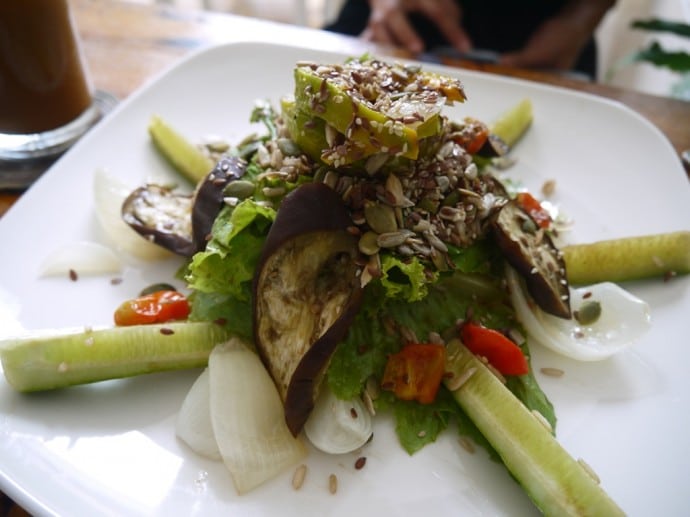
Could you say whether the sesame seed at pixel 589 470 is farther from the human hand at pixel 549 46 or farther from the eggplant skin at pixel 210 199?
the human hand at pixel 549 46

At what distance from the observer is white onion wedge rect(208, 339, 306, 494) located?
1703mm

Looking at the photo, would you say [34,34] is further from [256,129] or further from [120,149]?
[256,129]

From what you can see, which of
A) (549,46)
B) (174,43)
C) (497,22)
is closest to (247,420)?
(174,43)

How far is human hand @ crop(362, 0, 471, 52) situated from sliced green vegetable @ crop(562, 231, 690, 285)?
245cm

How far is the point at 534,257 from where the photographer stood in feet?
6.95

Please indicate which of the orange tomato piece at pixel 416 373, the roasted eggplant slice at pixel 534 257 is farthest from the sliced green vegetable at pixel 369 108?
the orange tomato piece at pixel 416 373

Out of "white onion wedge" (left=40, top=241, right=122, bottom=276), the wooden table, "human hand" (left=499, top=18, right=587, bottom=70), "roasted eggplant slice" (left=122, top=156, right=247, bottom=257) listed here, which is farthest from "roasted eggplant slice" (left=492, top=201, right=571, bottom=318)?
"human hand" (left=499, top=18, right=587, bottom=70)

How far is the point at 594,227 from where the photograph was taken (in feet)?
8.48

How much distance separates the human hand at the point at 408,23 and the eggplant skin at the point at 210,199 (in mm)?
2544

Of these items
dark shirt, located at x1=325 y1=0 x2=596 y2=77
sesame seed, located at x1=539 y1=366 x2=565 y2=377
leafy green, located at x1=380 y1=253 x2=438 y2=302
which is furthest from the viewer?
dark shirt, located at x1=325 y1=0 x2=596 y2=77

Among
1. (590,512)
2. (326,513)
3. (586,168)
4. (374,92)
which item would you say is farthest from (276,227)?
(586,168)

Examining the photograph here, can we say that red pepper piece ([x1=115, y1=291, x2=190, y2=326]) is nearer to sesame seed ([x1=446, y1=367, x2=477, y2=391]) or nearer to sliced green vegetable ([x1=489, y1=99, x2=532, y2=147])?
sesame seed ([x1=446, y1=367, x2=477, y2=391])

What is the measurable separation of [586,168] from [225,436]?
213 centimetres

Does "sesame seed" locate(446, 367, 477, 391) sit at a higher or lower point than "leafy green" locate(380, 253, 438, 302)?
lower
